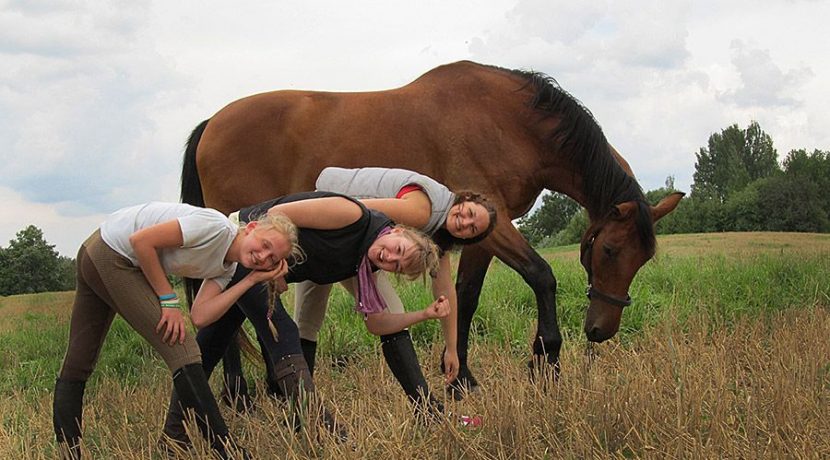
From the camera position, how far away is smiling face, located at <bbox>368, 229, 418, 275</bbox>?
331 cm

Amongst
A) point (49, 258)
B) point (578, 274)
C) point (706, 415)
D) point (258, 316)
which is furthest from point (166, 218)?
point (49, 258)

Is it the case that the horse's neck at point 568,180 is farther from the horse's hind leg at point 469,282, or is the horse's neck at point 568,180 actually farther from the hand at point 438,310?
the hand at point 438,310

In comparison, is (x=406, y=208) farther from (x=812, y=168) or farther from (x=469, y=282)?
(x=812, y=168)

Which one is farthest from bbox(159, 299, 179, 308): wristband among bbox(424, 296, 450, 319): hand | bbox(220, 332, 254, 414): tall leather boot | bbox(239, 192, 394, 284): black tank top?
bbox(220, 332, 254, 414): tall leather boot

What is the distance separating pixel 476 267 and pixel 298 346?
8.07 ft

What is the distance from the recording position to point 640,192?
18.2 ft

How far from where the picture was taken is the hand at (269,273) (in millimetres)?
3170

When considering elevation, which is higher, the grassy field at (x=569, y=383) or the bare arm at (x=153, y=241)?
the bare arm at (x=153, y=241)

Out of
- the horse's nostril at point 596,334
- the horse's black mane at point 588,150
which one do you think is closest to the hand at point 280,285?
the horse's nostril at point 596,334

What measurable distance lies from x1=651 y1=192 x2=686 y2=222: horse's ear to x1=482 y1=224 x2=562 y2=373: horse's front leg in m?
1.06

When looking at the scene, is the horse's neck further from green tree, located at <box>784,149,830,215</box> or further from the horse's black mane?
green tree, located at <box>784,149,830,215</box>

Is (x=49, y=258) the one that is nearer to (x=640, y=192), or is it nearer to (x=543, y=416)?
(x=640, y=192)

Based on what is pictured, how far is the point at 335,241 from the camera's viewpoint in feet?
11.2

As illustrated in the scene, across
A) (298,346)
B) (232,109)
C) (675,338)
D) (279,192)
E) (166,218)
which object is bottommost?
(675,338)
